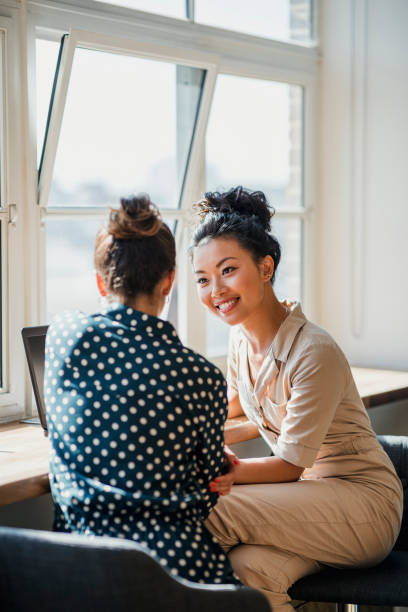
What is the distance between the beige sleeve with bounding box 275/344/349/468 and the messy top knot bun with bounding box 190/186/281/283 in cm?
34

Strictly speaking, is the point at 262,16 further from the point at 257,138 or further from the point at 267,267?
the point at 267,267

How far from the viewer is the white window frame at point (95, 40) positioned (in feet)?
8.20

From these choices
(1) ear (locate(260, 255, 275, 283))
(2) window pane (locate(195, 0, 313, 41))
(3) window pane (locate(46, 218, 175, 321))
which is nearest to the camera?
(1) ear (locate(260, 255, 275, 283))

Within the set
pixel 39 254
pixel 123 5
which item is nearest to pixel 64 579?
pixel 39 254

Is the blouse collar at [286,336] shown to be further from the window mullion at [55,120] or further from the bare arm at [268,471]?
the window mullion at [55,120]

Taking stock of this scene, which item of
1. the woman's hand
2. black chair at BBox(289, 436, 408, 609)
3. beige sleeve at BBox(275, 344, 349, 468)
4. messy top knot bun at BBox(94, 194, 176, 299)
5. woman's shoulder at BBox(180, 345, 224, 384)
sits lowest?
black chair at BBox(289, 436, 408, 609)

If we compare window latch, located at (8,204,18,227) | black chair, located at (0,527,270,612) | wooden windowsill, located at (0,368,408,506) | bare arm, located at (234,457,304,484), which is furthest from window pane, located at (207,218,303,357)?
black chair, located at (0,527,270,612)

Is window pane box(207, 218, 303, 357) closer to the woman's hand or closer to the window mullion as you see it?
the window mullion

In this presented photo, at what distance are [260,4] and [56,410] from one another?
2.49 m

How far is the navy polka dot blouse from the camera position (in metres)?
1.41

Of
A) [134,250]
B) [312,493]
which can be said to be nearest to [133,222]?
[134,250]

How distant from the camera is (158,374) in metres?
1.44

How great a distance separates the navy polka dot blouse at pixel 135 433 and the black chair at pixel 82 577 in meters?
0.13

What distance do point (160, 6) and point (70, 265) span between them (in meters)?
1.06
